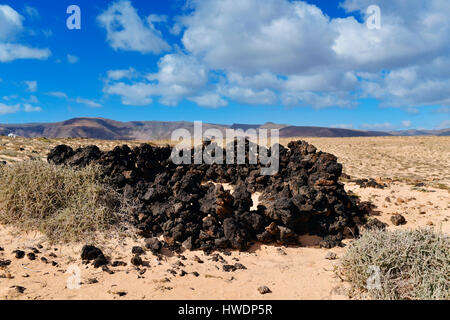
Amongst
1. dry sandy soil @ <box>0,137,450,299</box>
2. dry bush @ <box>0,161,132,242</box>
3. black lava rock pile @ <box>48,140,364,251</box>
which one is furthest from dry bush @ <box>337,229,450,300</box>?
dry bush @ <box>0,161,132,242</box>

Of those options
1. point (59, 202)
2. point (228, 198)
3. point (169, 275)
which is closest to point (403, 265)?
point (228, 198)

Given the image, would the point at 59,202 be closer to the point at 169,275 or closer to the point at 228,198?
the point at 169,275

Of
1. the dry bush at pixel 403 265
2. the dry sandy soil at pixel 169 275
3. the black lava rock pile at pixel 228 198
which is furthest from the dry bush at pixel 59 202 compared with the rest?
the dry bush at pixel 403 265

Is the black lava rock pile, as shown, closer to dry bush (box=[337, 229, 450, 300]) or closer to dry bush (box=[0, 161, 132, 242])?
dry bush (box=[0, 161, 132, 242])

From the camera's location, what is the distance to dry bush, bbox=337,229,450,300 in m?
4.33

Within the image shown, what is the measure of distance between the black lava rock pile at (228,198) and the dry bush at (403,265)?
1.13 meters

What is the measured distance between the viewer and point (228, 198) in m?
6.71

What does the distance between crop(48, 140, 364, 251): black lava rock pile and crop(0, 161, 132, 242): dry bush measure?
54cm

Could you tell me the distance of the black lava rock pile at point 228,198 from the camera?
6414mm

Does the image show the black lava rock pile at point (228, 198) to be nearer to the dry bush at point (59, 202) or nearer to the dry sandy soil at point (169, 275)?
the dry sandy soil at point (169, 275)
